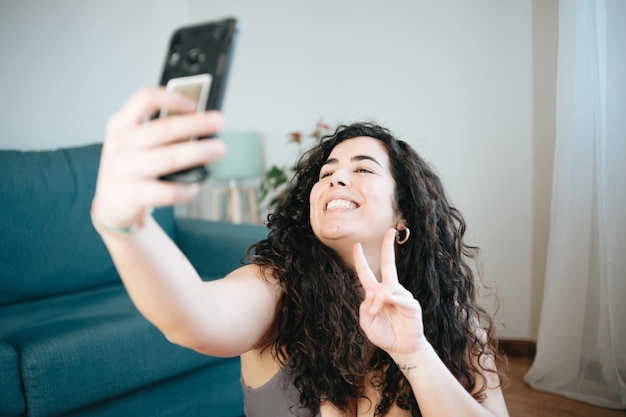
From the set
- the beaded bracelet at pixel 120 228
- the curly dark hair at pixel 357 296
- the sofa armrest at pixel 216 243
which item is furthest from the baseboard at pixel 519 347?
the beaded bracelet at pixel 120 228

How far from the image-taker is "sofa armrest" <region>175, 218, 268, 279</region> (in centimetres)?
230

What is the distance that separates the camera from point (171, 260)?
0.65 m

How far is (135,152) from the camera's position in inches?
20.7

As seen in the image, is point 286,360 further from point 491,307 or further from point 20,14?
point 20,14

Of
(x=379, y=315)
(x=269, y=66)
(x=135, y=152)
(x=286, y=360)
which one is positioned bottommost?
(x=286, y=360)

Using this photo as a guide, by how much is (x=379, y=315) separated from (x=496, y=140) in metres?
1.95

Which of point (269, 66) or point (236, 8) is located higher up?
point (236, 8)

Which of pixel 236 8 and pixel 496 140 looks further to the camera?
pixel 236 8

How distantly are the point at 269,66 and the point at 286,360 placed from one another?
108 inches

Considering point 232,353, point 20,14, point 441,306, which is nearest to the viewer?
point 232,353

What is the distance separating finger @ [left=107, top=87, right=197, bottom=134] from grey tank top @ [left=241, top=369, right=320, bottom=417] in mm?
750

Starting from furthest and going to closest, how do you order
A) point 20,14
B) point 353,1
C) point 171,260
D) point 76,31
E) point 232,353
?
1. point 353,1
2. point 76,31
3. point 20,14
4. point 232,353
5. point 171,260

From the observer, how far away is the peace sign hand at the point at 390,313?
37.2 inches

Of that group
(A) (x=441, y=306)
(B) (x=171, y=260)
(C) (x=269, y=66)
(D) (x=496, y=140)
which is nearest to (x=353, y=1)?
(C) (x=269, y=66)
